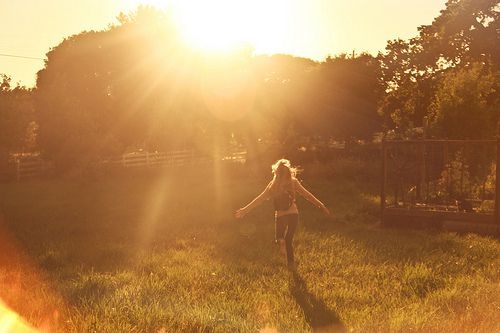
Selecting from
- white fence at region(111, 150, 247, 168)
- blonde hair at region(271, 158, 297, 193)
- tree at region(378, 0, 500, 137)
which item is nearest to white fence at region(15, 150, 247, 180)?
white fence at region(111, 150, 247, 168)

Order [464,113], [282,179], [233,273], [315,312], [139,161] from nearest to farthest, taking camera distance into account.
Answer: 1. [315,312]
2. [233,273]
3. [282,179]
4. [464,113]
5. [139,161]

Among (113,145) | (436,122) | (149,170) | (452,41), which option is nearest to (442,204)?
(436,122)

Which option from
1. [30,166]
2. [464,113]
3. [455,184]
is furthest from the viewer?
[30,166]

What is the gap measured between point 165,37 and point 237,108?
771 cm

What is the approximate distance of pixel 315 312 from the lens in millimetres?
6387

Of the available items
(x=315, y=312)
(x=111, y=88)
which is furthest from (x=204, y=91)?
(x=315, y=312)

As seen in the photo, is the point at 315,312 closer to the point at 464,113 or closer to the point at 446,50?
the point at 464,113

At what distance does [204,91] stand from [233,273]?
103 feet

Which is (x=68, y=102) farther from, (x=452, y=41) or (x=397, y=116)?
(x=452, y=41)

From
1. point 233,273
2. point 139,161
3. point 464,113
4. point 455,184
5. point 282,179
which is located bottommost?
point 233,273

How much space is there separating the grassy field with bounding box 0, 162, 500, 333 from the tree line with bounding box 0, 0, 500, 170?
1811 cm

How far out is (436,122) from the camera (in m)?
17.6

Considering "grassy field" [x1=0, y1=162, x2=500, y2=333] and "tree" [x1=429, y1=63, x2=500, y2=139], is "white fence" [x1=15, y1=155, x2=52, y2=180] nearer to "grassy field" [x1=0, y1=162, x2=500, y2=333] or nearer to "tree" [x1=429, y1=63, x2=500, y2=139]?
"grassy field" [x1=0, y1=162, x2=500, y2=333]

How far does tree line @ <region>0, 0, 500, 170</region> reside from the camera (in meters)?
34.0
